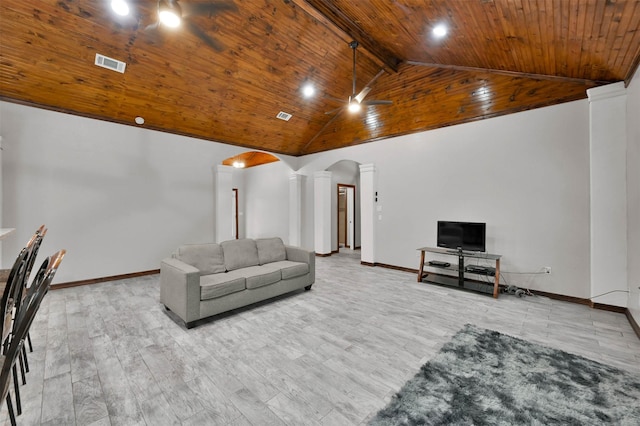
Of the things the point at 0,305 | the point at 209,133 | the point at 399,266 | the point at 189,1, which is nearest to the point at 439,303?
the point at 399,266

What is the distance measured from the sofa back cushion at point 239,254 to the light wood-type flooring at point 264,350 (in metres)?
0.67

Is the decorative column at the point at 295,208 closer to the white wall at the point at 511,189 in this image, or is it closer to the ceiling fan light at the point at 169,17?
the white wall at the point at 511,189

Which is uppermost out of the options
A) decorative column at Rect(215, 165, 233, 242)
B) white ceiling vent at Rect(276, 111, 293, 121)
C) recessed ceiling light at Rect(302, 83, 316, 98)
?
recessed ceiling light at Rect(302, 83, 316, 98)

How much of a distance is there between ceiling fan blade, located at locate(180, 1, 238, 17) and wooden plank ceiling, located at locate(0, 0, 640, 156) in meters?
0.04

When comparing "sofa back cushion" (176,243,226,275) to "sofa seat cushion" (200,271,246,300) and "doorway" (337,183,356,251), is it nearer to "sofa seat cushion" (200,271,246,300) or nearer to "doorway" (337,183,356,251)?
"sofa seat cushion" (200,271,246,300)

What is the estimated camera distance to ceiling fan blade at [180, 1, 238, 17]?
9.70 feet

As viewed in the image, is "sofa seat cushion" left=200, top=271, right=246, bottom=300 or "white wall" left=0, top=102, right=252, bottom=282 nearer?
"sofa seat cushion" left=200, top=271, right=246, bottom=300

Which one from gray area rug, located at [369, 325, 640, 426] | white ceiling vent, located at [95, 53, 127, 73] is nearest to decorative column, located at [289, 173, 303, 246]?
white ceiling vent, located at [95, 53, 127, 73]

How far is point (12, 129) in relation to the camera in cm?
394

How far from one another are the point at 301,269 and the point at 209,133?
3916 millimetres

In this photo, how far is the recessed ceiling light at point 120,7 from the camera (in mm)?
2956

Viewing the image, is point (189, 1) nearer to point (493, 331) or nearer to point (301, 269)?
point (301, 269)

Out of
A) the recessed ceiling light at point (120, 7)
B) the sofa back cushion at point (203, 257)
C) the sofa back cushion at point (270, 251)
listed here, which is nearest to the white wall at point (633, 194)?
the sofa back cushion at point (270, 251)

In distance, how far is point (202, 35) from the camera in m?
3.56
